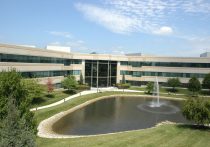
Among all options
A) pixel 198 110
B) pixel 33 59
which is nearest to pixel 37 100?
pixel 33 59

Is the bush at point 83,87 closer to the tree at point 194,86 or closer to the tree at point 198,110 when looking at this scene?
the tree at point 194,86

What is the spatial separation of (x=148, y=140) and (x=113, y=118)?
15935 mm

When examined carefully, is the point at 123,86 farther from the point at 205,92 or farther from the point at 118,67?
the point at 205,92

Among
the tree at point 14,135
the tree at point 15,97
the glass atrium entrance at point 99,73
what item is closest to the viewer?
the tree at point 14,135

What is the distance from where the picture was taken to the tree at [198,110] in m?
30.5

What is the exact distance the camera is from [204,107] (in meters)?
30.3

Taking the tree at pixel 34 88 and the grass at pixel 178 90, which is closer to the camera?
the tree at pixel 34 88

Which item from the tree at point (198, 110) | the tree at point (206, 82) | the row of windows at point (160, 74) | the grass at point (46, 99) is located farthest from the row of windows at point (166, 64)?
the tree at point (198, 110)

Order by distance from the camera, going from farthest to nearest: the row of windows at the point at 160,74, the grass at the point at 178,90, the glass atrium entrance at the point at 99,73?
1. the glass atrium entrance at the point at 99,73
2. the row of windows at the point at 160,74
3. the grass at the point at 178,90

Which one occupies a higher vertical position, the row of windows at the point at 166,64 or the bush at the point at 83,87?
the row of windows at the point at 166,64

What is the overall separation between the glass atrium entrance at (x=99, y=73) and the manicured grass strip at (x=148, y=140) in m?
51.2

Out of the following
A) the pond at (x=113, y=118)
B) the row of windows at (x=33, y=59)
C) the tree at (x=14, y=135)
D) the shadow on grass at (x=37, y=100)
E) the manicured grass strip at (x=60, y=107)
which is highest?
the row of windows at (x=33, y=59)

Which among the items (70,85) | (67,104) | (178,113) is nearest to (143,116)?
(178,113)

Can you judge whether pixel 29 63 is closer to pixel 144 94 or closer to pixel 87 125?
pixel 87 125
